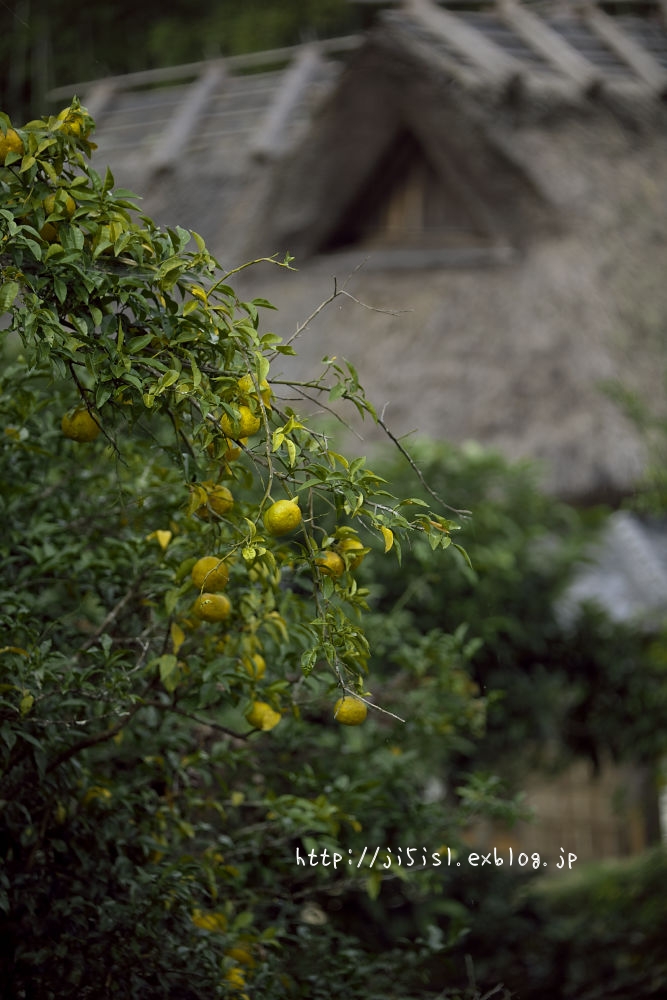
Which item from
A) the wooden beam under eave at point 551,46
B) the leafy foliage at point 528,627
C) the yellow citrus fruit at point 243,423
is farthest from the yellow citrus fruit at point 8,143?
the wooden beam under eave at point 551,46

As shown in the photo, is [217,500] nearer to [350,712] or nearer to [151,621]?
[350,712]

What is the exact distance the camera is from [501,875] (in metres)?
3.58

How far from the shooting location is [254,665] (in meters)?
1.60

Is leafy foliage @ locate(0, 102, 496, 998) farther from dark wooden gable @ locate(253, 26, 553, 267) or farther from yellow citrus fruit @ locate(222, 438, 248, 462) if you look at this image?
dark wooden gable @ locate(253, 26, 553, 267)

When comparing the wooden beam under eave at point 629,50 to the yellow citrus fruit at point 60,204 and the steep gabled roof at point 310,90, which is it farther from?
the yellow citrus fruit at point 60,204

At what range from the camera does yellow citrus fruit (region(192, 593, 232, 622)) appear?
138cm

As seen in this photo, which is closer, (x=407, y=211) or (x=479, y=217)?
(x=479, y=217)

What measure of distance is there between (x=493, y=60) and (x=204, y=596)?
20.0 feet

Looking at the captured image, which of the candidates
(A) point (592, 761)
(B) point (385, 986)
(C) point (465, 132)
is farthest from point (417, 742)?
(C) point (465, 132)

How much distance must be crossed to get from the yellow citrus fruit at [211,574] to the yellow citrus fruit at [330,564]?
0.38ft

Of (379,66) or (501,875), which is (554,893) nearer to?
(501,875)

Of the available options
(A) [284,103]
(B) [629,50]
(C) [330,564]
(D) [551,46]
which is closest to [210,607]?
(C) [330,564]

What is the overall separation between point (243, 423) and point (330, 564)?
0.20 metres

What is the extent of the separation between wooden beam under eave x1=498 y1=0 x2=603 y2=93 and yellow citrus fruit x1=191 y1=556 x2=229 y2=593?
20.3ft
